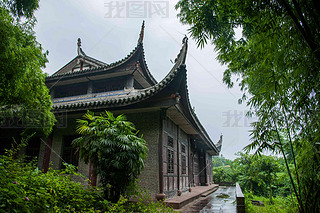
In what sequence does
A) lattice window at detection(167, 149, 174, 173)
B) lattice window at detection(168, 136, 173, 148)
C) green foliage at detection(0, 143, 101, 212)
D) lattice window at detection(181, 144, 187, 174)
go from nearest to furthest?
green foliage at detection(0, 143, 101, 212) < lattice window at detection(167, 149, 174, 173) < lattice window at detection(168, 136, 173, 148) < lattice window at detection(181, 144, 187, 174)

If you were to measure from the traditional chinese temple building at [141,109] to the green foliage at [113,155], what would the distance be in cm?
62

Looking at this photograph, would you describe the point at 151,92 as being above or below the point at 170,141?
above

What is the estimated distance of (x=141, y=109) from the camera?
6.58 m

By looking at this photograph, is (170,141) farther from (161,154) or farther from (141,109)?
(141,109)

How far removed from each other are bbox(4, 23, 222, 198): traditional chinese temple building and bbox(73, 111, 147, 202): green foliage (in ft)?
2.05

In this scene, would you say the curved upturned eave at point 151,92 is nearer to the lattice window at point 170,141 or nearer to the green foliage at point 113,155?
the green foliage at point 113,155

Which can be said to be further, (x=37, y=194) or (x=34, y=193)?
(x=34, y=193)

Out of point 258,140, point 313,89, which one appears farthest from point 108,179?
point 313,89

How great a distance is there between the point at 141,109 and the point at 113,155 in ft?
8.63

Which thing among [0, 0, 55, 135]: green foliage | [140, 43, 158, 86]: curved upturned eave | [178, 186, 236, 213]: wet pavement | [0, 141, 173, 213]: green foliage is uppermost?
[140, 43, 158, 86]: curved upturned eave

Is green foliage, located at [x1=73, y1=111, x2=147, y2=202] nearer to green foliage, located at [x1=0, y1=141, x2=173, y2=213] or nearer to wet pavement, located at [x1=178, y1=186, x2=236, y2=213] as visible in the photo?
green foliage, located at [x1=0, y1=141, x2=173, y2=213]

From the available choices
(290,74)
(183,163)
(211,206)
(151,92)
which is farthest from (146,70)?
(290,74)

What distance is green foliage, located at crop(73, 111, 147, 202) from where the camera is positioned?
4.06m

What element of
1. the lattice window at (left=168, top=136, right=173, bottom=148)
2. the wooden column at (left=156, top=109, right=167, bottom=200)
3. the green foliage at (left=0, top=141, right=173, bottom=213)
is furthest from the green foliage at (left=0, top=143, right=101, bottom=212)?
the lattice window at (left=168, top=136, right=173, bottom=148)
